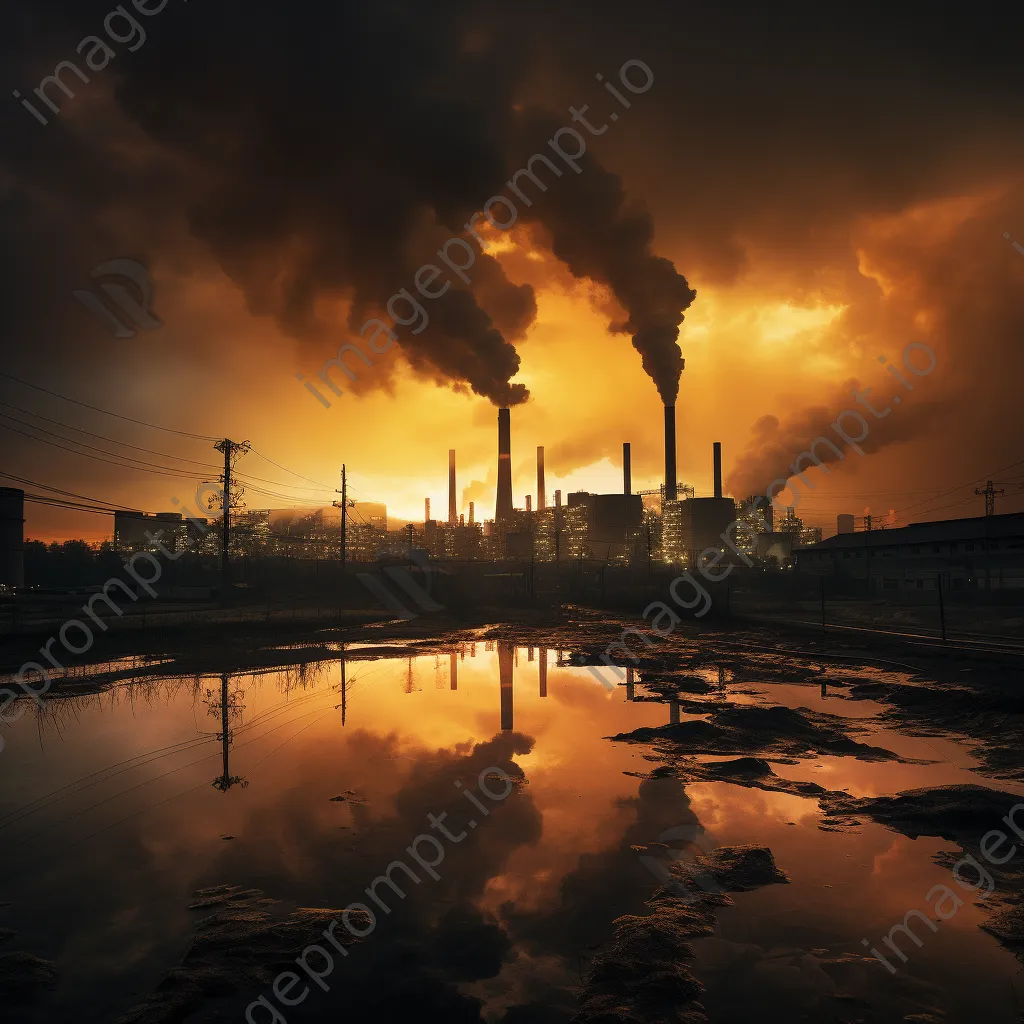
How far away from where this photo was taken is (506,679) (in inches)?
672

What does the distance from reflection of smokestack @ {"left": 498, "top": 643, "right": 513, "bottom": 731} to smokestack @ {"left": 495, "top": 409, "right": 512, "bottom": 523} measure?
40073 mm

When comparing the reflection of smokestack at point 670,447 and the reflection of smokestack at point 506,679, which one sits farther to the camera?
the reflection of smokestack at point 670,447

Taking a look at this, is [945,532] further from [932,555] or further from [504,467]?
[504,467]

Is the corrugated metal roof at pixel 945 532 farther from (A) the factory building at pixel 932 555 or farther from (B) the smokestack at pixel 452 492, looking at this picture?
(B) the smokestack at pixel 452 492

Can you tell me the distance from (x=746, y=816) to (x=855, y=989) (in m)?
2.94

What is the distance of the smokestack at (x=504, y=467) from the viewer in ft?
206

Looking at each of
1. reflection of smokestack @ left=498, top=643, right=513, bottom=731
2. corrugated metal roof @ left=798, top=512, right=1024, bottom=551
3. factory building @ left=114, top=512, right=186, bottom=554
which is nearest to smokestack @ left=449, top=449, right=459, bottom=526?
factory building @ left=114, top=512, right=186, bottom=554

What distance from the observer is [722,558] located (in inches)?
3135

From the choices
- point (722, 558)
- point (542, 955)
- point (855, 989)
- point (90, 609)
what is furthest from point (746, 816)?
point (722, 558)

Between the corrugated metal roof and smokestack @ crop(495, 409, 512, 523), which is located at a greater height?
smokestack @ crop(495, 409, 512, 523)

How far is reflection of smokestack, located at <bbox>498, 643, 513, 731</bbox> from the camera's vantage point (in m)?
12.5

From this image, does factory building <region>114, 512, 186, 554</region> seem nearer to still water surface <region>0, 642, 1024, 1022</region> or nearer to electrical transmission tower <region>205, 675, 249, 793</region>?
electrical transmission tower <region>205, 675, 249, 793</region>

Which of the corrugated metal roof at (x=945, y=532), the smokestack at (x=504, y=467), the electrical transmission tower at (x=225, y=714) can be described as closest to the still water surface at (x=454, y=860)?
the electrical transmission tower at (x=225, y=714)

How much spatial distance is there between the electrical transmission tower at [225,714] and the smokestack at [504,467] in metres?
48.1
